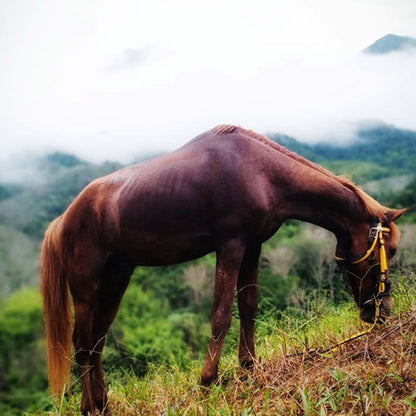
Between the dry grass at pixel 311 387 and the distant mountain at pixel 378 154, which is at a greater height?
the dry grass at pixel 311 387

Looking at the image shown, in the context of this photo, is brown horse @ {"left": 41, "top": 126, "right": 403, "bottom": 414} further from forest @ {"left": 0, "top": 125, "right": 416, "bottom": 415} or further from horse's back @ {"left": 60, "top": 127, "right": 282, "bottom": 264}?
forest @ {"left": 0, "top": 125, "right": 416, "bottom": 415}

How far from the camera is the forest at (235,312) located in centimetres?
357

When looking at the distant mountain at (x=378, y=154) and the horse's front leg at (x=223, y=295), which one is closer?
the horse's front leg at (x=223, y=295)

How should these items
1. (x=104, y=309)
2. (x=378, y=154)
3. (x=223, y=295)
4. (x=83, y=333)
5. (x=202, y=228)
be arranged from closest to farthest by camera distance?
1. (x=223, y=295)
2. (x=202, y=228)
3. (x=83, y=333)
4. (x=104, y=309)
5. (x=378, y=154)

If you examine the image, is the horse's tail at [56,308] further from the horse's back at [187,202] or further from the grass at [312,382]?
the horse's back at [187,202]

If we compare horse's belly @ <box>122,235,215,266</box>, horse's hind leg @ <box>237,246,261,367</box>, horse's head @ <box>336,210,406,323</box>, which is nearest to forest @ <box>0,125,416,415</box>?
horse's hind leg @ <box>237,246,261,367</box>

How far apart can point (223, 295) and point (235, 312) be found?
1.31 m

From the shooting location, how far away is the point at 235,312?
15.4 ft

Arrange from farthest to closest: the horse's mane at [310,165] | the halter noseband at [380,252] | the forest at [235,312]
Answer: the horse's mane at [310,165]
the halter noseband at [380,252]
the forest at [235,312]

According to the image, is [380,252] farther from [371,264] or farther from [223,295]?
[223,295]

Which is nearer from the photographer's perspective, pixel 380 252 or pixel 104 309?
pixel 380 252

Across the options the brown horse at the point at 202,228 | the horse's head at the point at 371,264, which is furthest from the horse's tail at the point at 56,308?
the horse's head at the point at 371,264

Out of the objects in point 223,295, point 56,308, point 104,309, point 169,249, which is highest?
point 169,249

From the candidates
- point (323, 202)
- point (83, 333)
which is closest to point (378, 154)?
point (323, 202)
